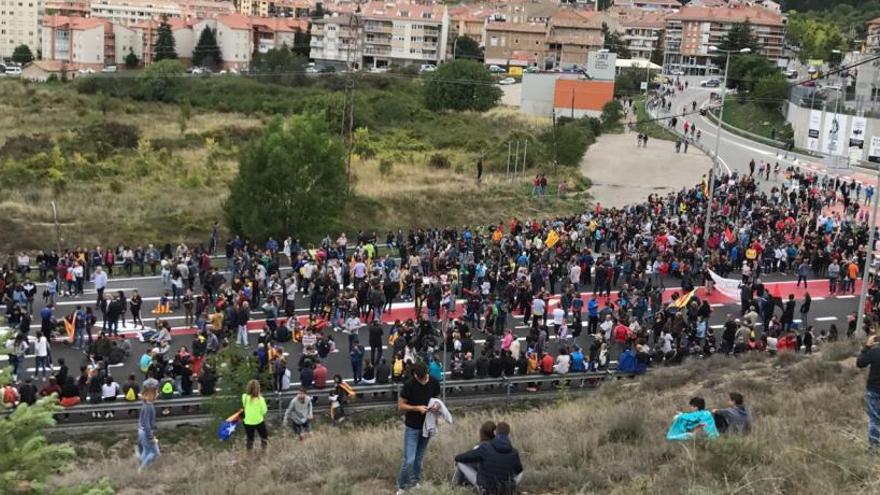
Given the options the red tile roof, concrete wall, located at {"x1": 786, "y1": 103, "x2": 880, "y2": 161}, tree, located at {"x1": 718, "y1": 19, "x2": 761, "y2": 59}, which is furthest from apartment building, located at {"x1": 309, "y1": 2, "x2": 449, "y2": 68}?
concrete wall, located at {"x1": 786, "y1": 103, "x2": 880, "y2": 161}

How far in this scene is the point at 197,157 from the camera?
174 feet

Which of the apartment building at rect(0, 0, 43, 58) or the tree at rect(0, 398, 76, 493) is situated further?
the apartment building at rect(0, 0, 43, 58)

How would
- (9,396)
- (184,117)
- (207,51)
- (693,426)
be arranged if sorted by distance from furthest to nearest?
(207,51) < (184,117) < (9,396) < (693,426)

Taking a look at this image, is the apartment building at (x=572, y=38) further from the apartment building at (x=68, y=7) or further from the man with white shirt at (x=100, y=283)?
the man with white shirt at (x=100, y=283)

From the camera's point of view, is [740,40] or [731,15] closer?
[740,40]

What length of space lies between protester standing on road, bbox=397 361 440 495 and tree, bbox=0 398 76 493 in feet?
11.1

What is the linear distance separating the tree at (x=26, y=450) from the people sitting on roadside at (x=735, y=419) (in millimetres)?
7310

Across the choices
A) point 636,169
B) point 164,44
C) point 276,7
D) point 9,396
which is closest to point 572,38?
point 164,44

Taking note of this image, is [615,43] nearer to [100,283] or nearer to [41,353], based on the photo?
[100,283]

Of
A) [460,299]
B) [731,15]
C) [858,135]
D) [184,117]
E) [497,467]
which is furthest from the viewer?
[731,15]

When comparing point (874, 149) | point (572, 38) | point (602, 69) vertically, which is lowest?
point (874, 149)

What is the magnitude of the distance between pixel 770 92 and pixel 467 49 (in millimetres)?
62632

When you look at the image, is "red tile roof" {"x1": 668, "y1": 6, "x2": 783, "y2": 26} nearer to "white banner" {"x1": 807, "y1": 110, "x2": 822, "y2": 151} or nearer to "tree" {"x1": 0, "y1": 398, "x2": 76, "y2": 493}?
"white banner" {"x1": 807, "y1": 110, "x2": 822, "y2": 151}

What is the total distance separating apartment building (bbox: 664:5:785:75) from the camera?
430ft
